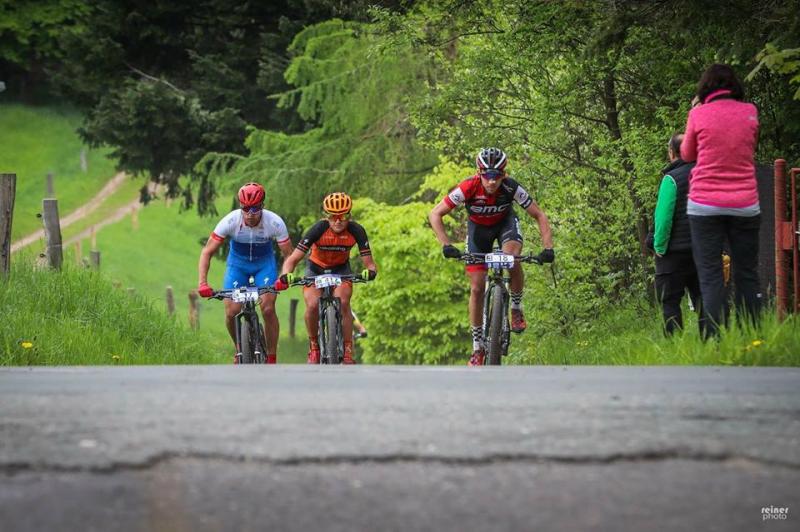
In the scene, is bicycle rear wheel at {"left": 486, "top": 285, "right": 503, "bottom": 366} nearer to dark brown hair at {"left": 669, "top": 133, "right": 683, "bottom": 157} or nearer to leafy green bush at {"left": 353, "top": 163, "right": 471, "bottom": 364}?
dark brown hair at {"left": 669, "top": 133, "right": 683, "bottom": 157}

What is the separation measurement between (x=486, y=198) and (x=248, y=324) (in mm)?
2597

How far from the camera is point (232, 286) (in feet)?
48.7

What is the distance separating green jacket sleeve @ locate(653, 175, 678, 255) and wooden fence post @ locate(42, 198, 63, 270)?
8.44 metres

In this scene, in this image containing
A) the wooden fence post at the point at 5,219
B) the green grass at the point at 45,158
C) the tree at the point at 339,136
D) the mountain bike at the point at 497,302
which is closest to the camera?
the mountain bike at the point at 497,302

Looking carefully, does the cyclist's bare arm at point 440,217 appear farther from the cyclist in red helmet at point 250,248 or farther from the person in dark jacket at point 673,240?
the person in dark jacket at point 673,240

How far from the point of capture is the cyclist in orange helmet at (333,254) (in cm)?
1458

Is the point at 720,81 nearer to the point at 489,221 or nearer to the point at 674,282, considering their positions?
the point at 674,282

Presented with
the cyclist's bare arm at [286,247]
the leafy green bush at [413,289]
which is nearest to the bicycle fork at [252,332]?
the cyclist's bare arm at [286,247]

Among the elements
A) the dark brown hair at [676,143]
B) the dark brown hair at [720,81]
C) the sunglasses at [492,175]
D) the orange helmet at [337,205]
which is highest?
the dark brown hair at [720,81]

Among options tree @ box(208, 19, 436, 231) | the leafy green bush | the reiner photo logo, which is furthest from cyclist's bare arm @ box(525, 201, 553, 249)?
tree @ box(208, 19, 436, 231)

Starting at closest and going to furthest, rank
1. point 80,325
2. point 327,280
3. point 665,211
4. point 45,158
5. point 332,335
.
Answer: point 665,211, point 332,335, point 327,280, point 80,325, point 45,158

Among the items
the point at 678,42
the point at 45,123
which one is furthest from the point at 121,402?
the point at 45,123

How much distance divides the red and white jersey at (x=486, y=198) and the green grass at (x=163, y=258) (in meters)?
43.7

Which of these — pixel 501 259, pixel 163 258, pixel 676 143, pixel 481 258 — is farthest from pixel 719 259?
pixel 163 258
